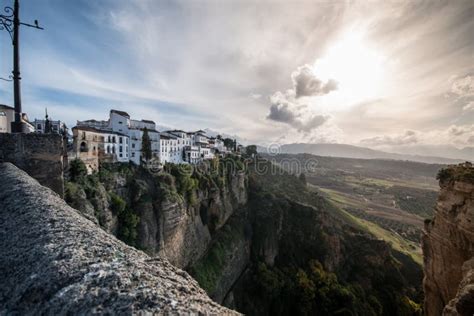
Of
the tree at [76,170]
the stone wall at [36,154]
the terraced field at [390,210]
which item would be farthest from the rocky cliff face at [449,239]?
the terraced field at [390,210]

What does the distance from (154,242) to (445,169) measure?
2617 centimetres

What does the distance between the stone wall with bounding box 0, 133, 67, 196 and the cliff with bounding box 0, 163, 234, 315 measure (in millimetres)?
7082

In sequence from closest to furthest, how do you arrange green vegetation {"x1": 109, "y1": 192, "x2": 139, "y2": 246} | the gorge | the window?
the gorge, green vegetation {"x1": 109, "y1": 192, "x2": 139, "y2": 246}, the window

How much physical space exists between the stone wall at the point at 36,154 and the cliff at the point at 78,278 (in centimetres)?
708

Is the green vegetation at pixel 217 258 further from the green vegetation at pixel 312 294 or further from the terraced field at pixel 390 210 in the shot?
the terraced field at pixel 390 210

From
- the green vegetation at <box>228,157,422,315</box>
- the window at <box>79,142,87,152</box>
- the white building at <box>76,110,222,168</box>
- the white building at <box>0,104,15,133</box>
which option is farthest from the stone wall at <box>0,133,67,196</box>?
the green vegetation at <box>228,157,422,315</box>

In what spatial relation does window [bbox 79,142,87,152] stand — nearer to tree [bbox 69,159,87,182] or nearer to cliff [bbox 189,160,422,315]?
tree [bbox 69,159,87,182]

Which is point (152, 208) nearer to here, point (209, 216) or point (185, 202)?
point (185, 202)

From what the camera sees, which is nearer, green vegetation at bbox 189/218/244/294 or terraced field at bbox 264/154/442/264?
green vegetation at bbox 189/218/244/294

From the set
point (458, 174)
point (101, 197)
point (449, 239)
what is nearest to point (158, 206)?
point (101, 197)

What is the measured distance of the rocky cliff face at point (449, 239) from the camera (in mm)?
11914

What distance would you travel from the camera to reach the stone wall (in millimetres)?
9289

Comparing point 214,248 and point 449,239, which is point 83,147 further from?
point 449,239

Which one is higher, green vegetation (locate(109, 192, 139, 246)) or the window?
the window
